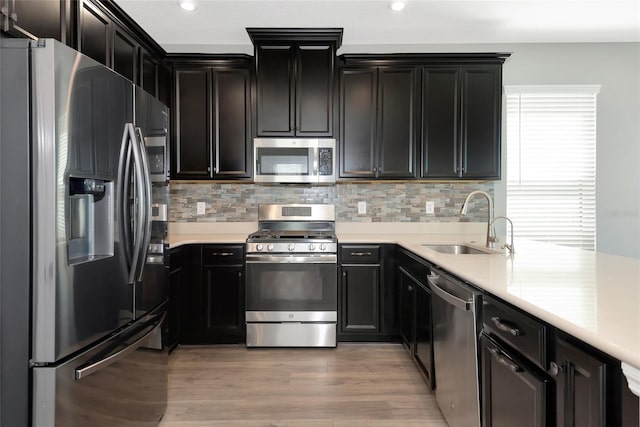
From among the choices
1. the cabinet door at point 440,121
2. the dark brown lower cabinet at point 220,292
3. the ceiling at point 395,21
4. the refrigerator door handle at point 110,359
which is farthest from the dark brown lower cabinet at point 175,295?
the cabinet door at point 440,121

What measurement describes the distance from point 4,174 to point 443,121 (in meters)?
3.07

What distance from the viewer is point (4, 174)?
3.99 feet

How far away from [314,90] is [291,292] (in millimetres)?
1756

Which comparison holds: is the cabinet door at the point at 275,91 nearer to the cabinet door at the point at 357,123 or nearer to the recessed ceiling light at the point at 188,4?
the cabinet door at the point at 357,123

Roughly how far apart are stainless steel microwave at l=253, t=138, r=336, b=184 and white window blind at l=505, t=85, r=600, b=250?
1.73 metres

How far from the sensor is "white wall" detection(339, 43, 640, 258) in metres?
3.43

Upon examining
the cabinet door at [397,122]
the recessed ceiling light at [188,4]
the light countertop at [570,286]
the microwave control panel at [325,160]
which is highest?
the recessed ceiling light at [188,4]

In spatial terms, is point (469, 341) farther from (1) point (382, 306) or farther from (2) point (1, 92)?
(2) point (1, 92)

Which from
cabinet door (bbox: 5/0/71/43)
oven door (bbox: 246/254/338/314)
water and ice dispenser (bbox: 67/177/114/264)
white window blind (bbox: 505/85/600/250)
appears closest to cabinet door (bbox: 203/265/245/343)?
oven door (bbox: 246/254/338/314)

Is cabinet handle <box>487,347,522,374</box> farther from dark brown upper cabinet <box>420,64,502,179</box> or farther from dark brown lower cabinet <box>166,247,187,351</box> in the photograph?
dark brown lower cabinet <box>166,247,187,351</box>

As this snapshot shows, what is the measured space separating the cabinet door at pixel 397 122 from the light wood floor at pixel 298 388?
1.55 m

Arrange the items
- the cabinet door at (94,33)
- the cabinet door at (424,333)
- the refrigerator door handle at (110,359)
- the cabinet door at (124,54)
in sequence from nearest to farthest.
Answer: the refrigerator door handle at (110,359), the cabinet door at (94,33), the cabinet door at (424,333), the cabinet door at (124,54)

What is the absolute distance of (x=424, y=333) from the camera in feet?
7.56

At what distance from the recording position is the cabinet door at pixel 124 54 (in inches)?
94.6
